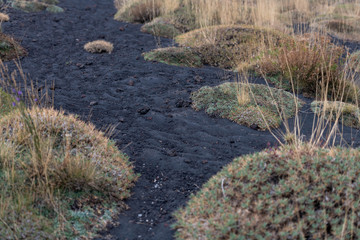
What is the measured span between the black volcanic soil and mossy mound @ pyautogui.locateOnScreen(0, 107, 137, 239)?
250 mm

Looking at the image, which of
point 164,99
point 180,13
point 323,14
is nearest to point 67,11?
point 180,13

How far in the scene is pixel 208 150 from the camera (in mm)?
4824

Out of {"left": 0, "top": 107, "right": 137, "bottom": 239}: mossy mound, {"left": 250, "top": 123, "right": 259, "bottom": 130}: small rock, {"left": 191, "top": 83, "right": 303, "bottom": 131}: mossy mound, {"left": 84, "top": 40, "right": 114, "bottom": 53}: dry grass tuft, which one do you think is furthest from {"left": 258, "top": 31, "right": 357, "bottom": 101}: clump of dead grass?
{"left": 0, "top": 107, "right": 137, "bottom": 239}: mossy mound

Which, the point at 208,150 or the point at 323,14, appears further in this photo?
the point at 323,14

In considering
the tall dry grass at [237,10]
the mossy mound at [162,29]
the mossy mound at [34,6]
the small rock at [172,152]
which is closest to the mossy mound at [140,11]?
the tall dry grass at [237,10]

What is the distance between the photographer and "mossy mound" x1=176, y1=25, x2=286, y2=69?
8.00m

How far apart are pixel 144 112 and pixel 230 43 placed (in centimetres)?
368

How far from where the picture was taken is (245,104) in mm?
5863

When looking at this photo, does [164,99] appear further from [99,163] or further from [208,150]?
[99,163]

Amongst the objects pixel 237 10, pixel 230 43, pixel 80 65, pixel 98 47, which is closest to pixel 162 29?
pixel 98 47

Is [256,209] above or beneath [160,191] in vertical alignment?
above

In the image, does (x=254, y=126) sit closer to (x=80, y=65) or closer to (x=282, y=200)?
(x=282, y=200)

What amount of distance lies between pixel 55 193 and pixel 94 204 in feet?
1.29

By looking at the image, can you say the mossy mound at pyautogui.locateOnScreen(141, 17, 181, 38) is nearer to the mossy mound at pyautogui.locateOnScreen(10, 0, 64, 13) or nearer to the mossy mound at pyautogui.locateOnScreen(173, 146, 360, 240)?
the mossy mound at pyautogui.locateOnScreen(10, 0, 64, 13)
